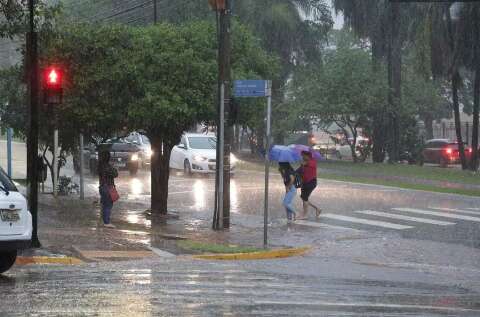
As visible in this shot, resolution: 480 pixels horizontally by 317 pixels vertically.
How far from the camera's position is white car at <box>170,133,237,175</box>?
37531 mm

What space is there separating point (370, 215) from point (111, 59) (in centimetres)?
766

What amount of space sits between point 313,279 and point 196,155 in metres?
24.6

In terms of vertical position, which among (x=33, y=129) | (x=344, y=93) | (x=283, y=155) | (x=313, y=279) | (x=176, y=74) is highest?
(x=344, y=93)

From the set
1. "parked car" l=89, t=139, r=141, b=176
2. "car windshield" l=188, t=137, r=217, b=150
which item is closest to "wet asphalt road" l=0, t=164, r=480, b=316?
"car windshield" l=188, t=137, r=217, b=150

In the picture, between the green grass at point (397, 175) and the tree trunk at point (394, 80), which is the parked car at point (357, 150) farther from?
the green grass at point (397, 175)

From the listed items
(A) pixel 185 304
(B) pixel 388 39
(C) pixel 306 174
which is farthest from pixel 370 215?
(B) pixel 388 39

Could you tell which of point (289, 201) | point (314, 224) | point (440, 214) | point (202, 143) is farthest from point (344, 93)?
point (314, 224)

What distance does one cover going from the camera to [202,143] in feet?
129

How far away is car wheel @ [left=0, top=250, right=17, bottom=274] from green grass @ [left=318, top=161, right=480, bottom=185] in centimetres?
2482

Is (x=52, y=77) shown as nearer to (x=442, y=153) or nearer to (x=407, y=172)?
(x=407, y=172)

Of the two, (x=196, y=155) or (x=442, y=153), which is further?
(x=442, y=153)

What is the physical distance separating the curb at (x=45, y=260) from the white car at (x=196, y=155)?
21.8 m

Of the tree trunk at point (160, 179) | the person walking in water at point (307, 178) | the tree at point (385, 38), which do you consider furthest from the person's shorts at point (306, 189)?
the tree at point (385, 38)

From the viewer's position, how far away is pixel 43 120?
24203 millimetres
